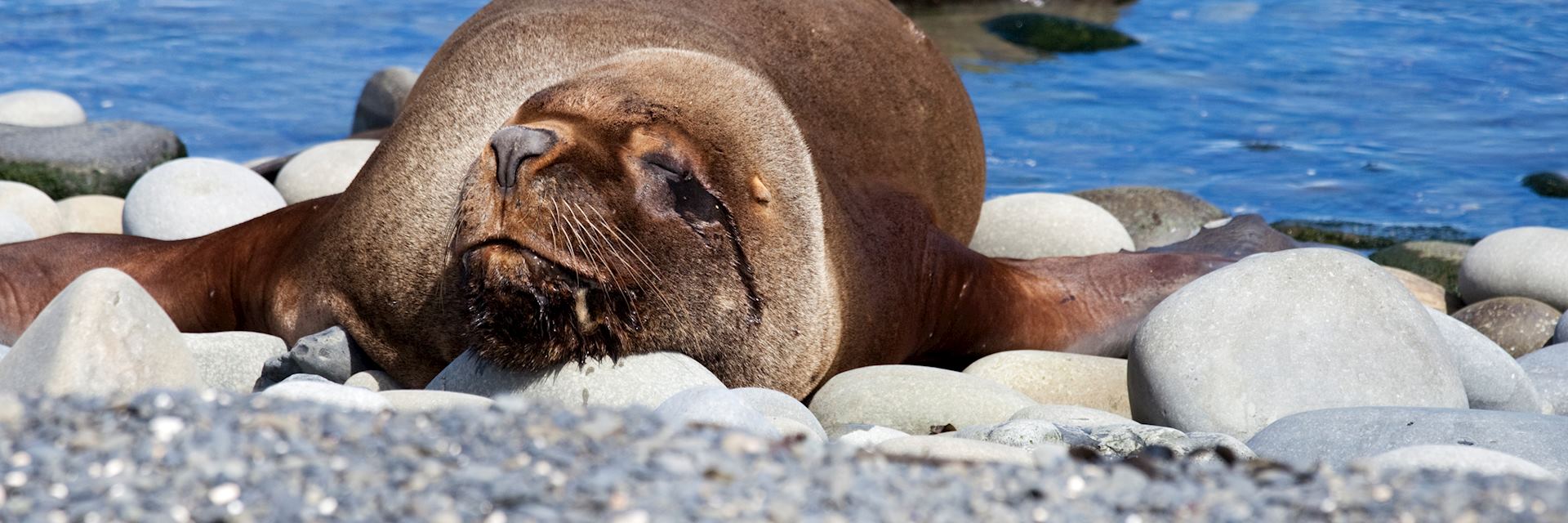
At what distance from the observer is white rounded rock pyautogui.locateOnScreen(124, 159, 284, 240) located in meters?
7.19

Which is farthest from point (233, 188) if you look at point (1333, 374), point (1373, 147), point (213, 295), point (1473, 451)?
point (1373, 147)

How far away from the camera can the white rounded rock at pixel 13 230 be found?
21.6ft

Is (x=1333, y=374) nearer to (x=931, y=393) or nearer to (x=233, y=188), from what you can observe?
(x=931, y=393)

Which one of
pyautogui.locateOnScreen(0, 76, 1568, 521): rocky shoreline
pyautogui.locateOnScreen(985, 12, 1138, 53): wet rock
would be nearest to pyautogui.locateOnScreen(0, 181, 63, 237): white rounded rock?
pyautogui.locateOnScreen(0, 76, 1568, 521): rocky shoreline

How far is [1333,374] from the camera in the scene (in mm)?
4941

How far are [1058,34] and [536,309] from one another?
13.7 meters

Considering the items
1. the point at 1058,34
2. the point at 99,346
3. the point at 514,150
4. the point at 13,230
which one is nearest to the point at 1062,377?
the point at 514,150

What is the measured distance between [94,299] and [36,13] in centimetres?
1591

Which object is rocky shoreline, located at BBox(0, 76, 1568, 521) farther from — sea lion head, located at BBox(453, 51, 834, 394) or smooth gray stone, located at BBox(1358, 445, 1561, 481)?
sea lion head, located at BBox(453, 51, 834, 394)

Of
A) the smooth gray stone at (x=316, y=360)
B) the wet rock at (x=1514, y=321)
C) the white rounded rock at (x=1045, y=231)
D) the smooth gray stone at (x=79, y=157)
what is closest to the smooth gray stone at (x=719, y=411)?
the smooth gray stone at (x=316, y=360)

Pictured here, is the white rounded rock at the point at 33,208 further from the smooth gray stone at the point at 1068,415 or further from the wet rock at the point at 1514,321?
the wet rock at the point at 1514,321

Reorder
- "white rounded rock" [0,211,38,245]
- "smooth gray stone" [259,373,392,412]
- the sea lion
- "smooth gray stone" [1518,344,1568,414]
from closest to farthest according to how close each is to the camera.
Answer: "smooth gray stone" [259,373,392,412] → the sea lion → "smooth gray stone" [1518,344,1568,414] → "white rounded rock" [0,211,38,245]

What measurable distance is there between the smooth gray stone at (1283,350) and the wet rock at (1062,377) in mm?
263

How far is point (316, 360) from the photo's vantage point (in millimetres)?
4965
